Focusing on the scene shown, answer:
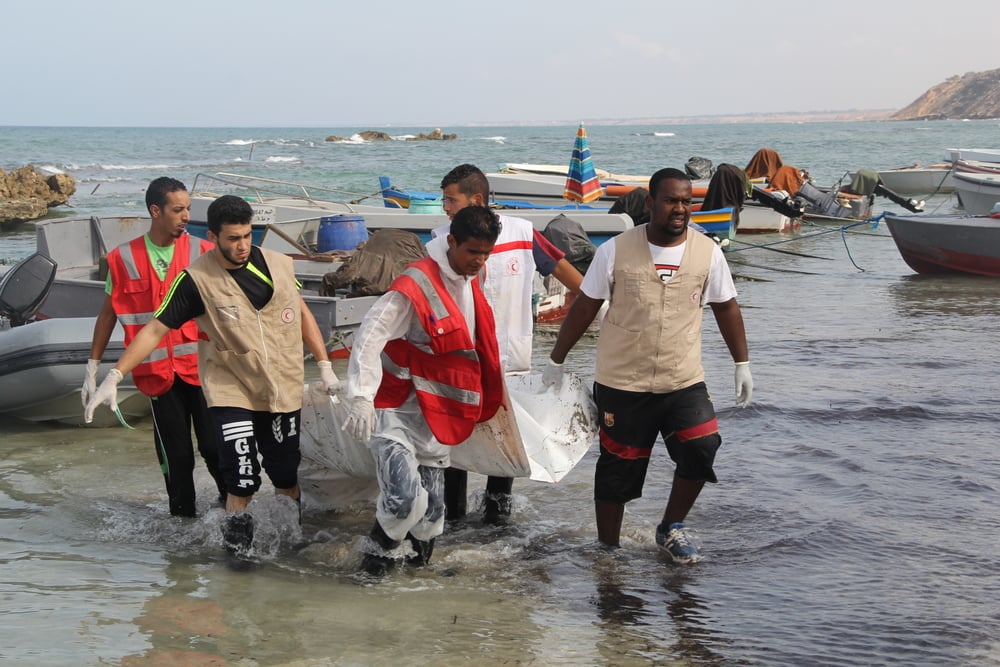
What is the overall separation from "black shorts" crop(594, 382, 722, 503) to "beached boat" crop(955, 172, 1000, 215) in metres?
18.1

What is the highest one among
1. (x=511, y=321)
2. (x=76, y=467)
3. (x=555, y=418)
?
(x=511, y=321)

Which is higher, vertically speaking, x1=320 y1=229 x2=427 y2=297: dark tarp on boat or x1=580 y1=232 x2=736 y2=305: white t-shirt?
x1=580 y1=232 x2=736 y2=305: white t-shirt

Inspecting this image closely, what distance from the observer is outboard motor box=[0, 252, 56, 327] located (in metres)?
7.71

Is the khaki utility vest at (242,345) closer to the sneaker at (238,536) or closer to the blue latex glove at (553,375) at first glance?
the sneaker at (238,536)

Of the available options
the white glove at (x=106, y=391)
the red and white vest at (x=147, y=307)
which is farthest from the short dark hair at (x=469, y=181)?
the white glove at (x=106, y=391)

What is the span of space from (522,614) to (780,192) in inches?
673

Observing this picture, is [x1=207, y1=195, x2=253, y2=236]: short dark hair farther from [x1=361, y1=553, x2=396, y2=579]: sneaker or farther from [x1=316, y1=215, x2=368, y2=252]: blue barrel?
[x1=316, y1=215, x2=368, y2=252]: blue barrel

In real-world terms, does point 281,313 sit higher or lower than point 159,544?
higher

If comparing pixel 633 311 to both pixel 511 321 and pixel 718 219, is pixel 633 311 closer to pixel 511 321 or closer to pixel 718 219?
pixel 511 321

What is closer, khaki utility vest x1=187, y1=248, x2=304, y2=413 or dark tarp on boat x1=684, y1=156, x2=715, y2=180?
khaki utility vest x1=187, y1=248, x2=304, y2=413

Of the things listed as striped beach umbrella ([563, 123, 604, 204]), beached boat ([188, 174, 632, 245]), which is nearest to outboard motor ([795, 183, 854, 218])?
striped beach umbrella ([563, 123, 604, 204])

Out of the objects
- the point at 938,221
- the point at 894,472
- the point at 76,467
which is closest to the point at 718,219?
the point at 938,221

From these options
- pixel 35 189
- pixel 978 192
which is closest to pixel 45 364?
pixel 978 192

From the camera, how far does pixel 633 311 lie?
4.54m
